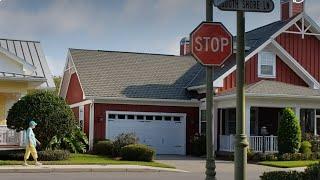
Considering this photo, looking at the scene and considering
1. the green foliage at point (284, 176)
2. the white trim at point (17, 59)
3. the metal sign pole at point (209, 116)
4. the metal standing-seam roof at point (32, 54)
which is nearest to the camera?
the metal sign pole at point (209, 116)

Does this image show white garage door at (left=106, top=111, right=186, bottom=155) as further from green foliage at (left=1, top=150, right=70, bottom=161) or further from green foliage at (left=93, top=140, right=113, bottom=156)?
green foliage at (left=1, top=150, right=70, bottom=161)

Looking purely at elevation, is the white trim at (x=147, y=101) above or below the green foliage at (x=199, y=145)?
above

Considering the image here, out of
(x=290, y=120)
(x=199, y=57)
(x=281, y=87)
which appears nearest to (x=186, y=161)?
(x=290, y=120)

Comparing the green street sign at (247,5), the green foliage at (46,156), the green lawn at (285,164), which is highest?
the green street sign at (247,5)

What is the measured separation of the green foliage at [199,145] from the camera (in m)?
33.0

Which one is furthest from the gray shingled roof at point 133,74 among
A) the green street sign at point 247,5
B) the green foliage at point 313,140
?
the green street sign at point 247,5

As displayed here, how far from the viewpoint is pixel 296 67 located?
34562mm

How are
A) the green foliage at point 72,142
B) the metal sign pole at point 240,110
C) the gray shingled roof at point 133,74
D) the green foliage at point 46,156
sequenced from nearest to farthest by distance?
the metal sign pole at point 240,110 < the green foliage at point 46,156 < the green foliage at point 72,142 < the gray shingled roof at point 133,74

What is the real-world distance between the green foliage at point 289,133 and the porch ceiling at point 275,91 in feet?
6.24

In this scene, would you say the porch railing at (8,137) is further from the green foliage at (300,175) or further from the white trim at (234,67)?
the green foliage at (300,175)

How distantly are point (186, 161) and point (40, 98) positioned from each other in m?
7.70

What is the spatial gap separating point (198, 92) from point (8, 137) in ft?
37.8

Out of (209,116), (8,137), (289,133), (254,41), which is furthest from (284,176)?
(254,41)

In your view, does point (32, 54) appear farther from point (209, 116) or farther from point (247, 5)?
point (247, 5)
